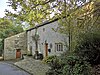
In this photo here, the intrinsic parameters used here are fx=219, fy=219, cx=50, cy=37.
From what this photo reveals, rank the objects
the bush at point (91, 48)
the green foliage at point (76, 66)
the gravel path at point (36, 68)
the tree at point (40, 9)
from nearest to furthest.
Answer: the tree at point (40, 9) → the green foliage at point (76, 66) → the bush at point (91, 48) → the gravel path at point (36, 68)

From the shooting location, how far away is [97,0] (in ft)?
33.7

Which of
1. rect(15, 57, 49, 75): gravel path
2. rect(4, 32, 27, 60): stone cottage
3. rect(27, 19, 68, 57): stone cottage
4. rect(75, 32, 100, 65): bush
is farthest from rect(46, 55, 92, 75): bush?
rect(4, 32, 27, 60): stone cottage

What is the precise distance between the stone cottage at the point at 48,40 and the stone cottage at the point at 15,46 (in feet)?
19.9

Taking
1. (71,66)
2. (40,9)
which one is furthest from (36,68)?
(40,9)

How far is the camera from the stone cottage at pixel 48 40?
23.8 metres

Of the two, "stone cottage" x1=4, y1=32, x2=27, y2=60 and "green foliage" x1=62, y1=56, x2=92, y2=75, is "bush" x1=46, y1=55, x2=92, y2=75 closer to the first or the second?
"green foliage" x1=62, y1=56, x2=92, y2=75

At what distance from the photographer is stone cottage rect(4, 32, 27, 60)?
4197 centimetres

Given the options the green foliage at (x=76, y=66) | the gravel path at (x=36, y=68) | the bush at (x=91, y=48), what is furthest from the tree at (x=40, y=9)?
the gravel path at (x=36, y=68)

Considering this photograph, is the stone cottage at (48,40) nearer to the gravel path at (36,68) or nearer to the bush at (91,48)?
the gravel path at (36,68)

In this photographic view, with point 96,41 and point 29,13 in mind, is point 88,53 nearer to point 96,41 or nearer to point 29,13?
point 96,41

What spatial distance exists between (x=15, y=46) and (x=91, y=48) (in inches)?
1270

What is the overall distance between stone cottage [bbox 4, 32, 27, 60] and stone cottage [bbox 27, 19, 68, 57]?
6.07m

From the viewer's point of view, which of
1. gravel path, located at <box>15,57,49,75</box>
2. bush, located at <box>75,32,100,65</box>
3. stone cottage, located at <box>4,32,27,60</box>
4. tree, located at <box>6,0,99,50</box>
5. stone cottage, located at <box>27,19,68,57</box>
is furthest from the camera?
stone cottage, located at <box>4,32,27,60</box>

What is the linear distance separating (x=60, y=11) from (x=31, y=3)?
2.60 m
